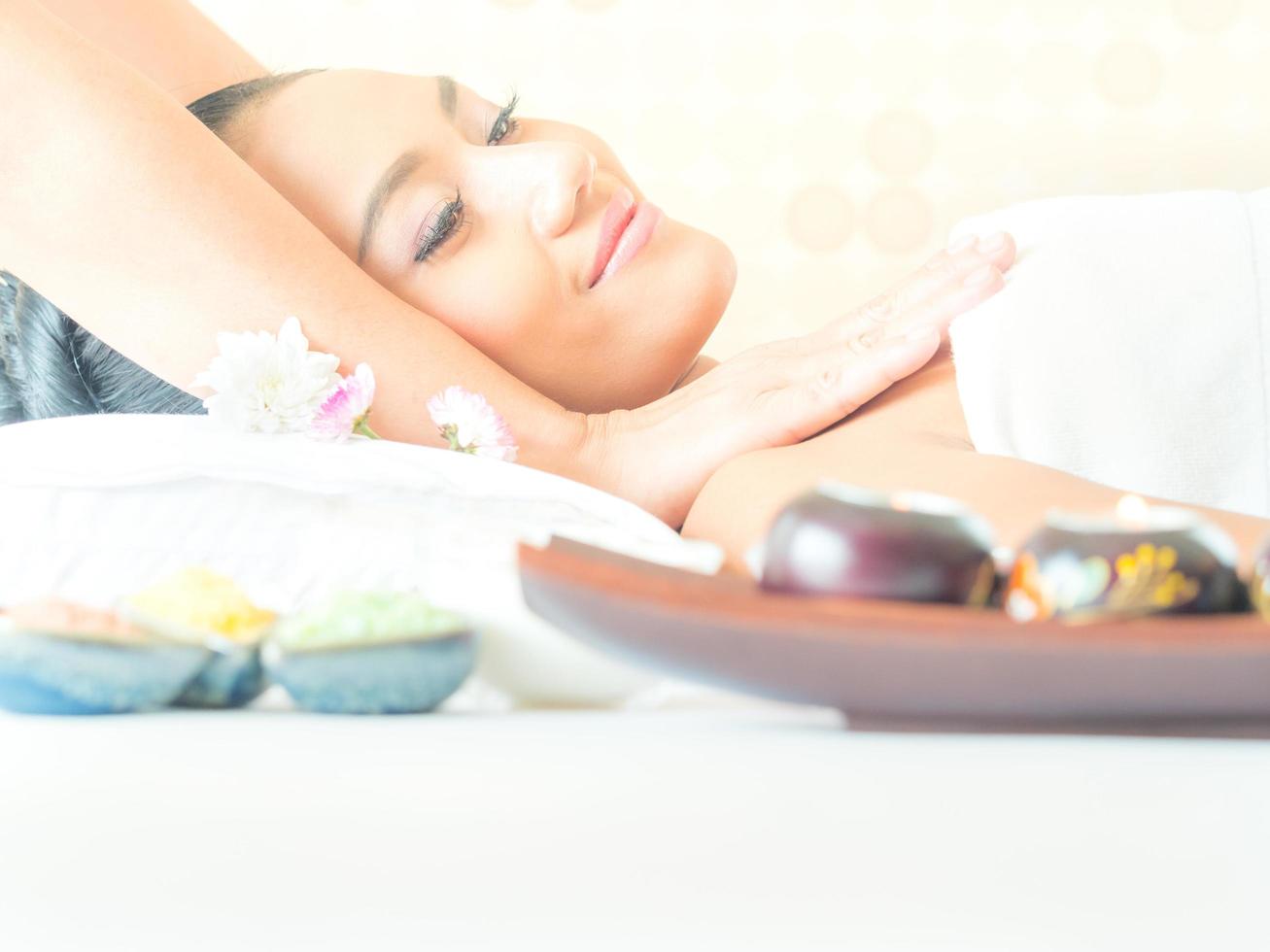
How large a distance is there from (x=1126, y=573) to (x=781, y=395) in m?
0.79

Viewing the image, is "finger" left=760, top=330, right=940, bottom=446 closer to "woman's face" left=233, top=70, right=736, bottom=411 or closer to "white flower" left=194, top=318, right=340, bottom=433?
"woman's face" left=233, top=70, right=736, bottom=411

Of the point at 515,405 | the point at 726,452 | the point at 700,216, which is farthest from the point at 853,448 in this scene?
the point at 700,216

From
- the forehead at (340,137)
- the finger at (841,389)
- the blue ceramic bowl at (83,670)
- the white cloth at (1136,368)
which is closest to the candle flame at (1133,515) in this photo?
the blue ceramic bowl at (83,670)

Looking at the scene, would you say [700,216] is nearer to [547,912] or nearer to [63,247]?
[63,247]

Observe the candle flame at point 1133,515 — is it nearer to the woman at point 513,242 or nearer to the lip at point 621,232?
the woman at point 513,242

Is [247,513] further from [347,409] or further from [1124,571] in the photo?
[1124,571]

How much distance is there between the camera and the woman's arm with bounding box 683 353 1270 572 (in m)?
0.70

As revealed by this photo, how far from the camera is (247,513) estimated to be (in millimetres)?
888

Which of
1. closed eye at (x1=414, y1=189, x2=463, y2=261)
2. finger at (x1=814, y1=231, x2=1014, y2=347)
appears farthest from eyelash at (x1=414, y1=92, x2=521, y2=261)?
finger at (x1=814, y1=231, x2=1014, y2=347)

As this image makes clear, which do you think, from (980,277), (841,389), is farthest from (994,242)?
(841,389)

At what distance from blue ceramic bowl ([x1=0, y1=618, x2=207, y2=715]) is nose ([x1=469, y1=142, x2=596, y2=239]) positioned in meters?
0.99

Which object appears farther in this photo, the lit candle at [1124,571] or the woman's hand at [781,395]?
the woman's hand at [781,395]

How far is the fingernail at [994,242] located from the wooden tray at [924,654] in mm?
798

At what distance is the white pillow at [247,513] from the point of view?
2.79 ft
